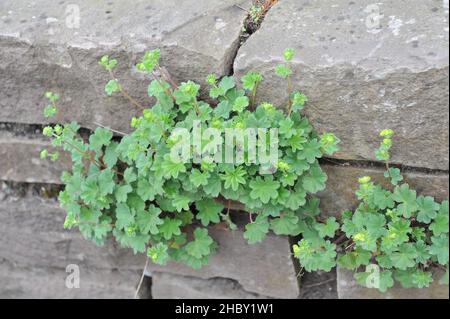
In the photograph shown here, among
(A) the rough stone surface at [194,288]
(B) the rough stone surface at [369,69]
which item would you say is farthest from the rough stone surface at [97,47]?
(A) the rough stone surface at [194,288]

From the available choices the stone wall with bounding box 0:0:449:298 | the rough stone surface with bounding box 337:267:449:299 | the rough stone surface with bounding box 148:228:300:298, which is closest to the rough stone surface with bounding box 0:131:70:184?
the stone wall with bounding box 0:0:449:298

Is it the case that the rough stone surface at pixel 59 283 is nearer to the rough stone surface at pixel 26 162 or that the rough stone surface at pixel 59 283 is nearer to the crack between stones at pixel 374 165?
the rough stone surface at pixel 26 162

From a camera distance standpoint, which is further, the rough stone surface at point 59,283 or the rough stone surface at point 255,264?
the rough stone surface at point 59,283

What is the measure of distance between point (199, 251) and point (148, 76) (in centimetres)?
66

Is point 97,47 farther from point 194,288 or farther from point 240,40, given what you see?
point 194,288

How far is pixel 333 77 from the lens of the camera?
1.94 m

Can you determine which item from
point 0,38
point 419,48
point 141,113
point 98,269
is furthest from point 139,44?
point 98,269

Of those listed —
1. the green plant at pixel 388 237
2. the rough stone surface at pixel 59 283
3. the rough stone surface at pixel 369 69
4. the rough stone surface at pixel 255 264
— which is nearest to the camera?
the rough stone surface at pixel 369 69

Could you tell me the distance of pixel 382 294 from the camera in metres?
2.32

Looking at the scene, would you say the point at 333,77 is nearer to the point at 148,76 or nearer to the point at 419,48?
the point at 419,48

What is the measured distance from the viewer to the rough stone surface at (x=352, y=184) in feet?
6.68

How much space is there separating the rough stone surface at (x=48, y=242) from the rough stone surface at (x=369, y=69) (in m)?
1.02

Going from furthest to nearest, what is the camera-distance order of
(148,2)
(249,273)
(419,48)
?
(249,273), (148,2), (419,48)

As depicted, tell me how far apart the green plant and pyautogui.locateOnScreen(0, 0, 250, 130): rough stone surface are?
63cm
